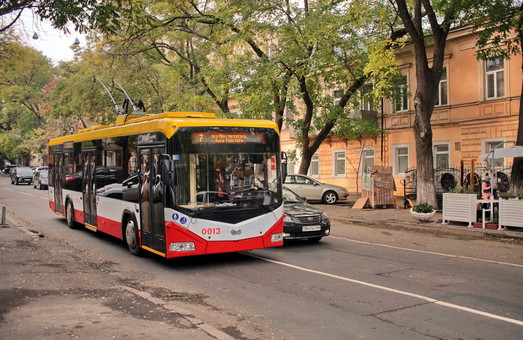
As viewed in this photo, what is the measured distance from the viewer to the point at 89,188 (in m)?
13.7

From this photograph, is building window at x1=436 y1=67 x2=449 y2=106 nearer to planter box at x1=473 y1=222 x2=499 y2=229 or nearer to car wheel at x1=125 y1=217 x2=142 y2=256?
planter box at x1=473 y1=222 x2=499 y2=229

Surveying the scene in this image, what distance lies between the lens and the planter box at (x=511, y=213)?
583 inches

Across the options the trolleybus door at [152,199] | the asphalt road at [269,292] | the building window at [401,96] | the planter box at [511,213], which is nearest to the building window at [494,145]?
the building window at [401,96]

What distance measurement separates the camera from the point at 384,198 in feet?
74.4

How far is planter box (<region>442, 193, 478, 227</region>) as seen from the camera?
16.3 metres

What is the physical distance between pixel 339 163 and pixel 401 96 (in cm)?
818

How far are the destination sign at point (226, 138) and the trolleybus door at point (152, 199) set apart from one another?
75 cm

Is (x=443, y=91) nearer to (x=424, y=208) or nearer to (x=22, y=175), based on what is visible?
(x=424, y=208)

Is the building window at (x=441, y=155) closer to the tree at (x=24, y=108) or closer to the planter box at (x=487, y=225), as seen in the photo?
the planter box at (x=487, y=225)

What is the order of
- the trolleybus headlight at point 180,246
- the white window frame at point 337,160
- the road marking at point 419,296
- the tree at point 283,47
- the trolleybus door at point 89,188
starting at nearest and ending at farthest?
the road marking at point 419,296 < the trolleybus headlight at point 180,246 < the trolleybus door at point 89,188 < the tree at point 283,47 < the white window frame at point 337,160

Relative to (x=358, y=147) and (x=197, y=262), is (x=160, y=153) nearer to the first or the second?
(x=197, y=262)

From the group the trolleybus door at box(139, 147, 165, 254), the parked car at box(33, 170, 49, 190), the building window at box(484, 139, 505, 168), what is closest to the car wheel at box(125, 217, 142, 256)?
the trolleybus door at box(139, 147, 165, 254)

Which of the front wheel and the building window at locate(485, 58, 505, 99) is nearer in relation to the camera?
the front wheel

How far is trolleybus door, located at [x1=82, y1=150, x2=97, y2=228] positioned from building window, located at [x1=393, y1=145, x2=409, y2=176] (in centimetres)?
1955
